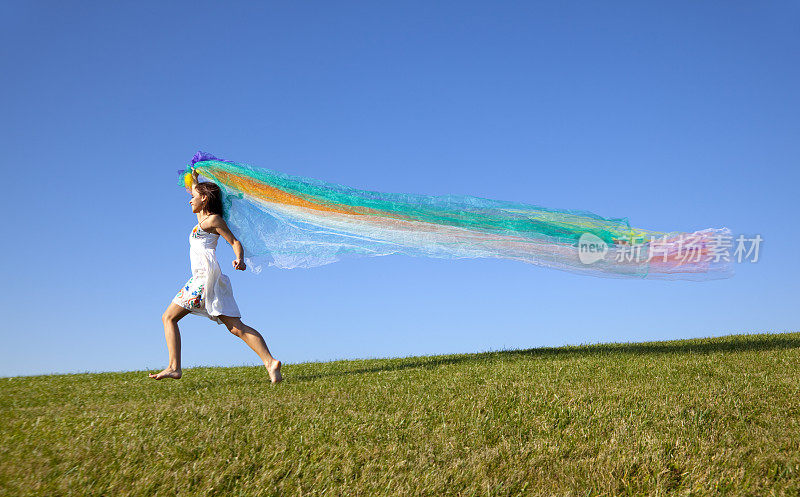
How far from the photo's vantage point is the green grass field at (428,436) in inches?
174

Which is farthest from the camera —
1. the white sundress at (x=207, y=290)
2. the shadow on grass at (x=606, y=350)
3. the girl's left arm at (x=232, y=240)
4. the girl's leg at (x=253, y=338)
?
the shadow on grass at (x=606, y=350)

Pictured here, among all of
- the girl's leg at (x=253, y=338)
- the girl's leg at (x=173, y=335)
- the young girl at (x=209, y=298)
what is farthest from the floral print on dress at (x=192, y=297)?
the girl's leg at (x=253, y=338)

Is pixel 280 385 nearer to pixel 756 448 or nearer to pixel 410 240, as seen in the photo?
pixel 410 240

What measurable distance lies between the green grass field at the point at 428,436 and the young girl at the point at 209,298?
21.6 inches

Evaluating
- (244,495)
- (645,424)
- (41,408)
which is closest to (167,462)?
(244,495)

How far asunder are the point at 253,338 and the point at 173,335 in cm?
124

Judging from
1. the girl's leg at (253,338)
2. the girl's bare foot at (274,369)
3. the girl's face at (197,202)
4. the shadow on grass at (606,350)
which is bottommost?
the shadow on grass at (606,350)

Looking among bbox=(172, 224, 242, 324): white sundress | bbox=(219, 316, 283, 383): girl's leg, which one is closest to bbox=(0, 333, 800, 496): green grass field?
bbox=(219, 316, 283, 383): girl's leg

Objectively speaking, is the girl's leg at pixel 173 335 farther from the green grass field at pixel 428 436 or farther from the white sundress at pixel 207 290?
the green grass field at pixel 428 436

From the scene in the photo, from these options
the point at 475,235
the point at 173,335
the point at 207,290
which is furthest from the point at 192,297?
the point at 475,235

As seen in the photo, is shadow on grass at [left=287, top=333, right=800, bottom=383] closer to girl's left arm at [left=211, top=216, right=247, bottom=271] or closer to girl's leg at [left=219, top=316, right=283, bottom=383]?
girl's leg at [left=219, top=316, right=283, bottom=383]

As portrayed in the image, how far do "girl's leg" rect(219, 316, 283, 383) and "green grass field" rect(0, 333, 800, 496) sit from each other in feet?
1.21

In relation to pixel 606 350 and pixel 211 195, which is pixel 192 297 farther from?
pixel 606 350

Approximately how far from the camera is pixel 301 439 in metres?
5.17
